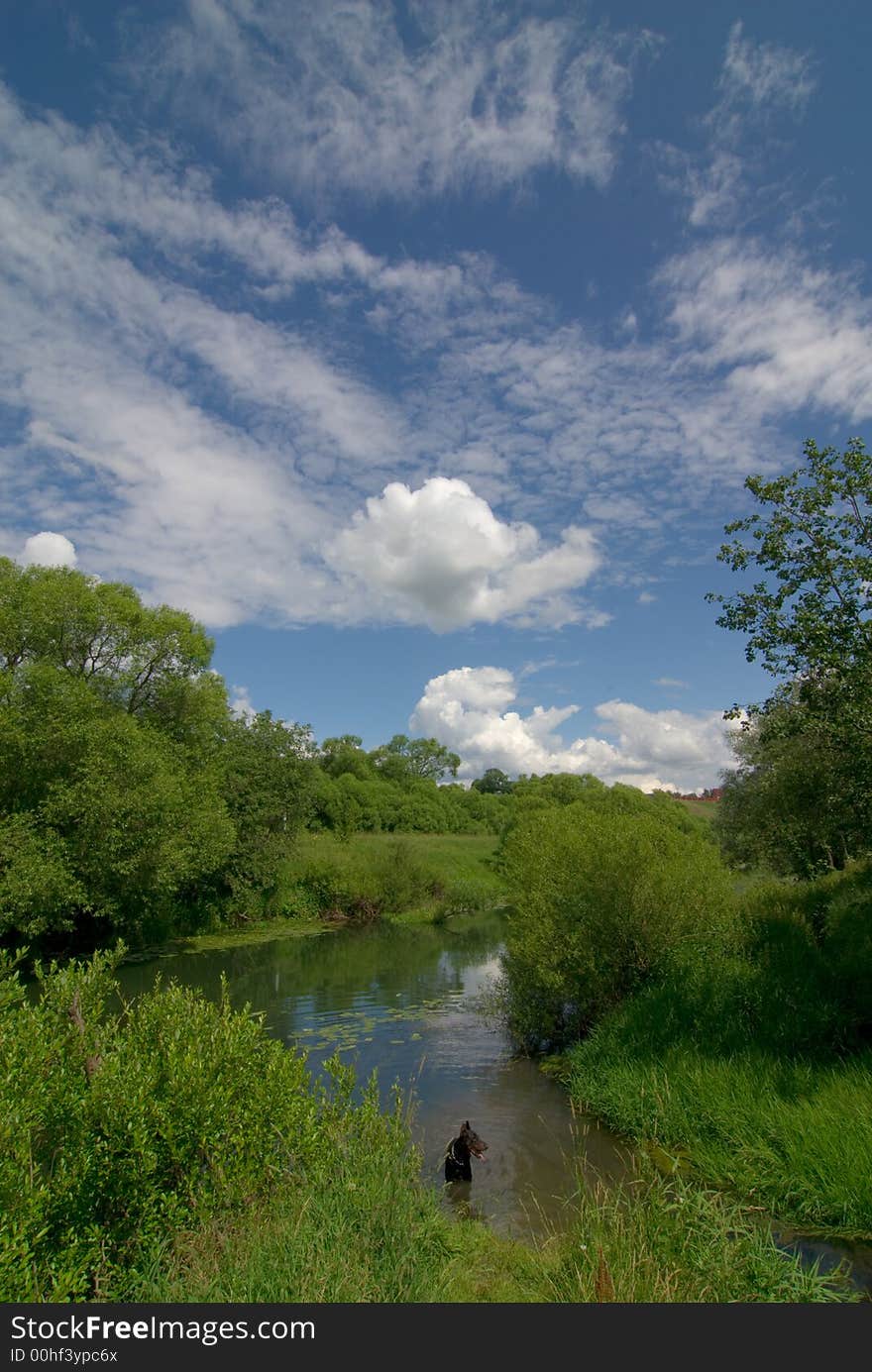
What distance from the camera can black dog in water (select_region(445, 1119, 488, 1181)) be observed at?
35.6ft

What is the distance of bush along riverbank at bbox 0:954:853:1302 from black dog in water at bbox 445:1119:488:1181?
2.56 m

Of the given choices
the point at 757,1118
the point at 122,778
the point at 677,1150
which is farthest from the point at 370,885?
the point at 757,1118

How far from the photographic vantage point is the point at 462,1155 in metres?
10.9

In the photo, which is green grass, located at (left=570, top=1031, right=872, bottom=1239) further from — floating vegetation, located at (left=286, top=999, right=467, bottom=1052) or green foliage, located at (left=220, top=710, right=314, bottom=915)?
green foliage, located at (left=220, top=710, right=314, bottom=915)

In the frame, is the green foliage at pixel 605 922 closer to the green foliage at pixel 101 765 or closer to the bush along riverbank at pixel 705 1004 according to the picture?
the bush along riverbank at pixel 705 1004

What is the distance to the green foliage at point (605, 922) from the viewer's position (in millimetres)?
16656

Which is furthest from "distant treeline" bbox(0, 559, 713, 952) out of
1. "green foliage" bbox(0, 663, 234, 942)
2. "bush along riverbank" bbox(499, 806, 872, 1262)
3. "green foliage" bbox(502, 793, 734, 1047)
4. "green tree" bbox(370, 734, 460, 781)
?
"green tree" bbox(370, 734, 460, 781)

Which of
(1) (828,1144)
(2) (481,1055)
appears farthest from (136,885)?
(1) (828,1144)

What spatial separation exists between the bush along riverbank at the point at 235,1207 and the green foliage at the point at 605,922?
8792mm

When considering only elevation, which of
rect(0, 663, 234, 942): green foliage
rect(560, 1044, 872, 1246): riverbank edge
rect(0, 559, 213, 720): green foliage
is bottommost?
rect(560, 1044, 872, 1246): riverbank edge

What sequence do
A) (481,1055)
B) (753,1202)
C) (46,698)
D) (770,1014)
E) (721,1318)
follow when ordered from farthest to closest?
(46,698) → (481,1055) → (770,1014) → (753,1202) → (721,1318)

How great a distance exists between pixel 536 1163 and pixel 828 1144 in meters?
4.42

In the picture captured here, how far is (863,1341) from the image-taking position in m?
5.19

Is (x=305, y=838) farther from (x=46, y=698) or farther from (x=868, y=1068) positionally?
(x=868, y=1068)
